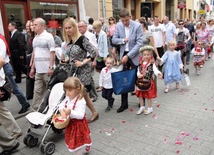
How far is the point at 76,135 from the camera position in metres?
3.02

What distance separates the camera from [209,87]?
6.56 meters

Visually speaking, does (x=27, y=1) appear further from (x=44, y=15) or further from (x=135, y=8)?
(x=135, y=8)

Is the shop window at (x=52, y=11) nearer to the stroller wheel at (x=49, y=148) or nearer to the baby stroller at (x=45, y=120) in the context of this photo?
the baby stroller at (x=45, y=120)

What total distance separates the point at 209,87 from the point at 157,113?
2.54 m

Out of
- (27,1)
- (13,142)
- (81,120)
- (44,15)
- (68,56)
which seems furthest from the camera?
(44,15)

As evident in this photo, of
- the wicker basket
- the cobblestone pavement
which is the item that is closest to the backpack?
the cobblestone pavement

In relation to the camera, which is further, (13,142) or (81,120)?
(13,142)

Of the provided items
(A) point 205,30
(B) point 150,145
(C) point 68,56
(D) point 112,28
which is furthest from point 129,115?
(A) point 205,30

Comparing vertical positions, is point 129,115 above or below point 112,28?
below

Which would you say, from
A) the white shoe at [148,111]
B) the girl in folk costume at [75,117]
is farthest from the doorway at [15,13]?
the girl in folk costume at [75,117]

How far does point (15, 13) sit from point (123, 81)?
597 cm

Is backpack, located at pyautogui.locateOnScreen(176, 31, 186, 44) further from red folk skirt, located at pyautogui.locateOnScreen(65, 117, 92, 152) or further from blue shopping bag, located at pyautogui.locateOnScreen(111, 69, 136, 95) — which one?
red folk skirt, located at pyautogui.locateOnScreen(65, 117, 92, 152)

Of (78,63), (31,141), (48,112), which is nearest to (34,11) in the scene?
(78,63)

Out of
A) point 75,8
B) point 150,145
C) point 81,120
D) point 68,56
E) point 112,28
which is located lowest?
point 150,145
